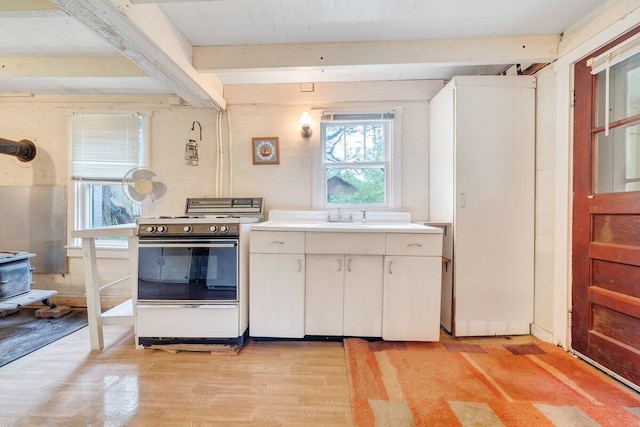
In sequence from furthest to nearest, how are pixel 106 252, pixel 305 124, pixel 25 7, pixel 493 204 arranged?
1. pixel 106 252
2. pixel 305 124
3. pixel 493 204
4. pixel 25 7

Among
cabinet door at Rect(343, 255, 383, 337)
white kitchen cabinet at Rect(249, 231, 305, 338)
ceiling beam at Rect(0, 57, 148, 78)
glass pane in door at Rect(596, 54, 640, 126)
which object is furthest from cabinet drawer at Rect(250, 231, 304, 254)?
glass pane in door at Rect(596, 54, 640, 126)

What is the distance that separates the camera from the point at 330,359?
1.96 m

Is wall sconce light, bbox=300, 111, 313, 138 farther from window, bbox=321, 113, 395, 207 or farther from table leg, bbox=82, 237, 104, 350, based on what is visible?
table leg, bbox=82, 237, 104, 350

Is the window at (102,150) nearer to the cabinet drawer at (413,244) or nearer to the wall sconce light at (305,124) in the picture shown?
the wall sconce light at (305,124)

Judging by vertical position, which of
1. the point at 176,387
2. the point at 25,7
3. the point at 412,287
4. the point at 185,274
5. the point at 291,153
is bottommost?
the point at 176,387

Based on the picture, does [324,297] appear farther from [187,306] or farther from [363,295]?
[187,306]

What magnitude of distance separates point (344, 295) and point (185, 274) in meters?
1.22

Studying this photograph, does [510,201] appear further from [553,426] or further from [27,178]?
[27,178]

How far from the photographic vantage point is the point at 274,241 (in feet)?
7.13

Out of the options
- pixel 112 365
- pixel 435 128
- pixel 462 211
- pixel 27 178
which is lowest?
pixel 112 365

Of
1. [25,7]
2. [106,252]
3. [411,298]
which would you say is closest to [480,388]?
[411,298]

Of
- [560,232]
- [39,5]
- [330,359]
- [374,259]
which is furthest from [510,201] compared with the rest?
[39,5]

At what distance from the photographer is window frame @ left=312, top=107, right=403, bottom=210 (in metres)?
2.79

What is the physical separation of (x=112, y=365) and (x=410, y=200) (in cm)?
278
